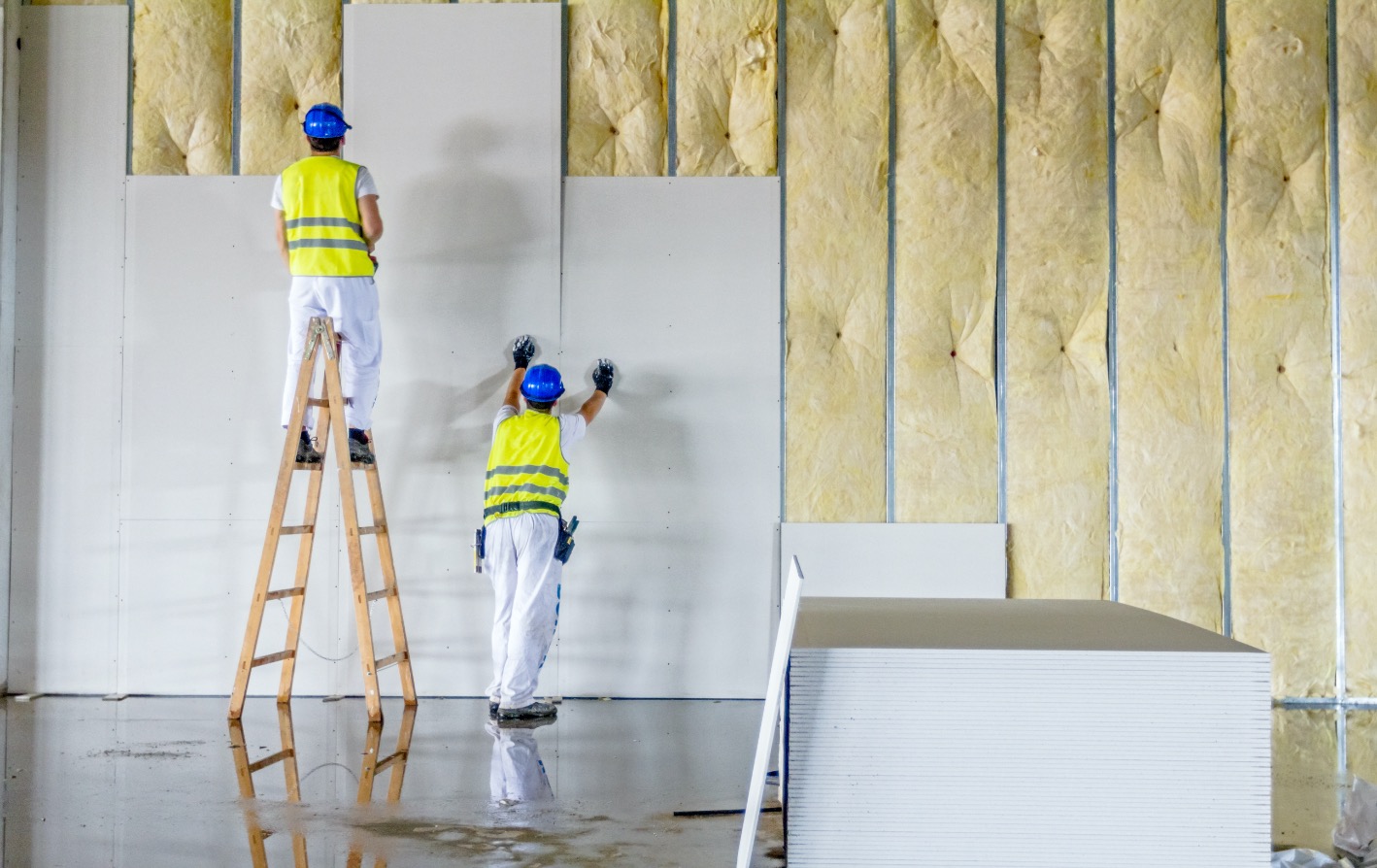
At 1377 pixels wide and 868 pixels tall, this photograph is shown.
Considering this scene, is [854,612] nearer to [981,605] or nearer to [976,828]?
[981,605]

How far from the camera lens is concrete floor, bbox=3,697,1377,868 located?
293 cm

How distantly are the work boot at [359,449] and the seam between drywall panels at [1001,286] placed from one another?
2.73 meters

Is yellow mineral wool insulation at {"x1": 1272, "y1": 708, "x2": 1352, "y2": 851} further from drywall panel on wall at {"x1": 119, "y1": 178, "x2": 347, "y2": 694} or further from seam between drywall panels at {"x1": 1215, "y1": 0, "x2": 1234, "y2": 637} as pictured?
drywall panel on wall at {"x1": 119, "y1": 178, "x2": 347, "y2": 694}

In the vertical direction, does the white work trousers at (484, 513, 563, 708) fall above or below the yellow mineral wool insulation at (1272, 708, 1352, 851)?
above

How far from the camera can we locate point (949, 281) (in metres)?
5.27

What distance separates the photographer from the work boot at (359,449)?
15.6ft

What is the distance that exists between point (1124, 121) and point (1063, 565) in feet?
6.59

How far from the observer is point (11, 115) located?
5336mm

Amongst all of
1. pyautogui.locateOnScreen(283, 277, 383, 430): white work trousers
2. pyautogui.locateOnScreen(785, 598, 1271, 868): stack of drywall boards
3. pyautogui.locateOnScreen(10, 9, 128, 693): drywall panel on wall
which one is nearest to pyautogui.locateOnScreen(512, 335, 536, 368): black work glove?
pyautogui.locateOnScreen(283, 277, 383, 430): white work trousers

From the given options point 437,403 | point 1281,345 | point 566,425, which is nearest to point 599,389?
point 566,425

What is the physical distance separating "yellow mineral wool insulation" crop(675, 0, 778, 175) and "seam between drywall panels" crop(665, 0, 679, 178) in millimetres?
17

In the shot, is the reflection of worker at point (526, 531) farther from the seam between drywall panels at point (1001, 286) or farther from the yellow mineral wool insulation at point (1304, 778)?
the yellow mineral wool insulation at point (1304, 778)

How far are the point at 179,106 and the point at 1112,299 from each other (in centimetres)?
430

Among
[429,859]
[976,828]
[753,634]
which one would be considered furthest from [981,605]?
[753,634]
